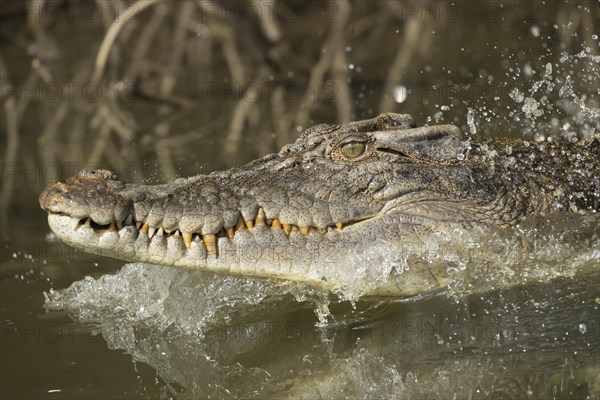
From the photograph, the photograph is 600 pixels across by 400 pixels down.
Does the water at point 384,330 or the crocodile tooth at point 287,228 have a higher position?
the crocodile tooth at point 287,228

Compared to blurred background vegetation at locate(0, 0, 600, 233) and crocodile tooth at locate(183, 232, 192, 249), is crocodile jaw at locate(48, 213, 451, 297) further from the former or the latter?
A: blurred background vegetation at locate(0, 0, 600, 233)

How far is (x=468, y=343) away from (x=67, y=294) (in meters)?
2.28

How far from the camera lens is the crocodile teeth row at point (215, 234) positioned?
3.97 m

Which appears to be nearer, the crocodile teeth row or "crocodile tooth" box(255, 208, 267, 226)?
the crocodile teeth row

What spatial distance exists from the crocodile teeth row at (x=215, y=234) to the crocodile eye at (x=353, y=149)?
394 mm

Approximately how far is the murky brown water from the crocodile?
32 centimetres

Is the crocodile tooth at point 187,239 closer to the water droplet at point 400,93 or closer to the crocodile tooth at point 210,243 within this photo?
the crocodile tooth at point 210,243

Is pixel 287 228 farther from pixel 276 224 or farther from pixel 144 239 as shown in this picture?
pixel 144 239

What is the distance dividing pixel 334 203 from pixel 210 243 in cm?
64

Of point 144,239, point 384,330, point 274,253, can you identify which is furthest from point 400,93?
point 144,239

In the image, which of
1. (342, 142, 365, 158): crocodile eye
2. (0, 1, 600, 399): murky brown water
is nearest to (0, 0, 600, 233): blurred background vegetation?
(0, 1, 600, 399): murky brown water

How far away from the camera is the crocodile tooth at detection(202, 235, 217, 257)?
4.05 m

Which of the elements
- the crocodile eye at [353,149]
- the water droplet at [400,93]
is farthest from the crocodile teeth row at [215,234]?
the water droplet at [400,93]

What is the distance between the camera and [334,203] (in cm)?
428
